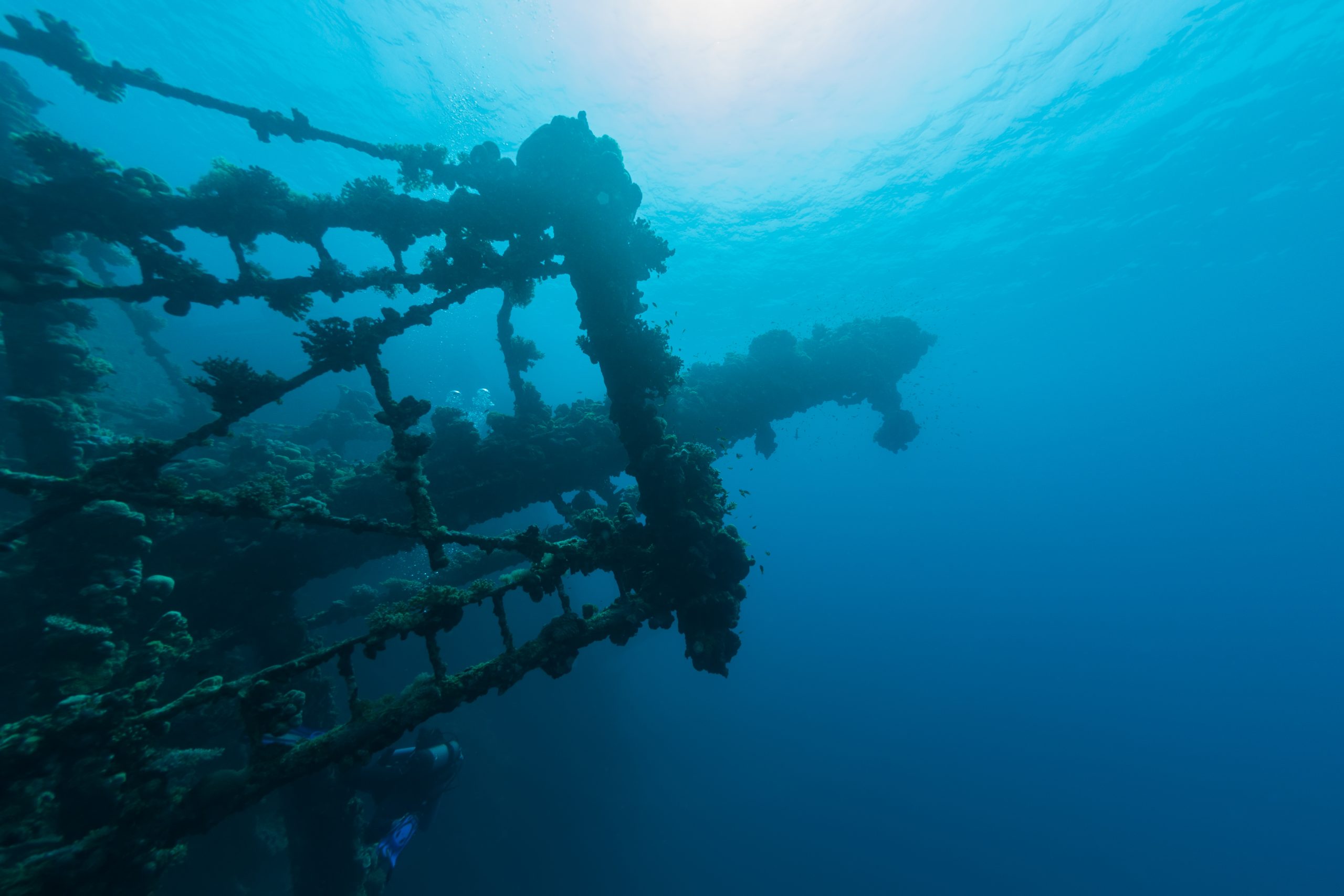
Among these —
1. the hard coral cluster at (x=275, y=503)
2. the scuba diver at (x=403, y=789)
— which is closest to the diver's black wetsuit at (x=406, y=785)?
the scuba diver at (x=403, y=789)

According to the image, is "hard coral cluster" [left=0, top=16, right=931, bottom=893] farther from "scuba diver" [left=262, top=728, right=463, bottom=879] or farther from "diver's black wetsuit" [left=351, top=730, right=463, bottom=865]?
"diver's black wetsuit" [left=351, top=730, right=463, bottom=865]

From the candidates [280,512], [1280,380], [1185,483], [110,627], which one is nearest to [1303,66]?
[280,512]

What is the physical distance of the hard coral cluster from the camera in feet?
11.2

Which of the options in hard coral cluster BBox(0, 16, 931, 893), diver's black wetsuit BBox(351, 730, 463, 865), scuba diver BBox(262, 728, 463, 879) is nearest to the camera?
hard coral cluster BBox(0, 16, 931, 893)

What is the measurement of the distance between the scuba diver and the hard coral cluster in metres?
0.84

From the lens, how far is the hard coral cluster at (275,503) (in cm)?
340

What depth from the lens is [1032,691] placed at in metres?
50.8

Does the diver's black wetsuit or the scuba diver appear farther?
the diver's black wetsuit

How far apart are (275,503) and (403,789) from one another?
1113 centimetres

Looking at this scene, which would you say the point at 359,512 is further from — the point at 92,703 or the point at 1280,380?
the point at 1280,380

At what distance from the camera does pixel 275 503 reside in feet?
14.5

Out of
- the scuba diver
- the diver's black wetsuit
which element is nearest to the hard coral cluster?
the scuba diver

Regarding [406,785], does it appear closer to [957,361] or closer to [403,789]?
[403,789]

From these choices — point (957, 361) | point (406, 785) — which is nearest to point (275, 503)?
point (406, 785)
